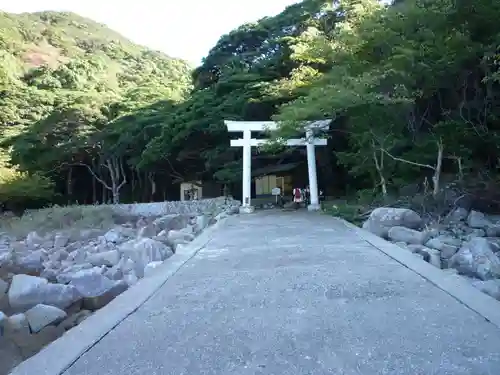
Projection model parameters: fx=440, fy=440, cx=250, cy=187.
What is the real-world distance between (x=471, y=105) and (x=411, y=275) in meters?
6.42

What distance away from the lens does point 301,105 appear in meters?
10.5

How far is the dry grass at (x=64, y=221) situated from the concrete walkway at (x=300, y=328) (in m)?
11.8

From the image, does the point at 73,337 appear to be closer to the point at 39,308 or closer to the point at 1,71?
the point at 39,308

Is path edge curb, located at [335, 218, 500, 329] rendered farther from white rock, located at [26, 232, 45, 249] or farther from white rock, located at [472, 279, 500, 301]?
white rock, located at [26, 232, 45, 249]

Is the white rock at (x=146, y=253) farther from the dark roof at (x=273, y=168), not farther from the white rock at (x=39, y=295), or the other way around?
the dark roof at (x=273, y=168)

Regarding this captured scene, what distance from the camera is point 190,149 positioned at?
1802 centimetres

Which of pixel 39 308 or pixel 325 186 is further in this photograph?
pixel 325 186

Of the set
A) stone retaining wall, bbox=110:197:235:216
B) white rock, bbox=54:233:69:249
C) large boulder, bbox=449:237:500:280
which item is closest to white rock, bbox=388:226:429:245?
large boulder, bbox=449:237:500:280

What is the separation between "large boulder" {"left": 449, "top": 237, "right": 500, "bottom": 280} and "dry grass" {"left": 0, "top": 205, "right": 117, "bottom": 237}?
11845 millimetres

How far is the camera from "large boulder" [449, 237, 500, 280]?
402cm

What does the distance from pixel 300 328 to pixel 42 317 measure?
7.19 feet

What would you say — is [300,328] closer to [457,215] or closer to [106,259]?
[106,259]

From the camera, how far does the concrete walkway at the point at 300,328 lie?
200cm

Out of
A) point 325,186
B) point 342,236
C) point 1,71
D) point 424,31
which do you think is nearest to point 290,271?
point 342,236
